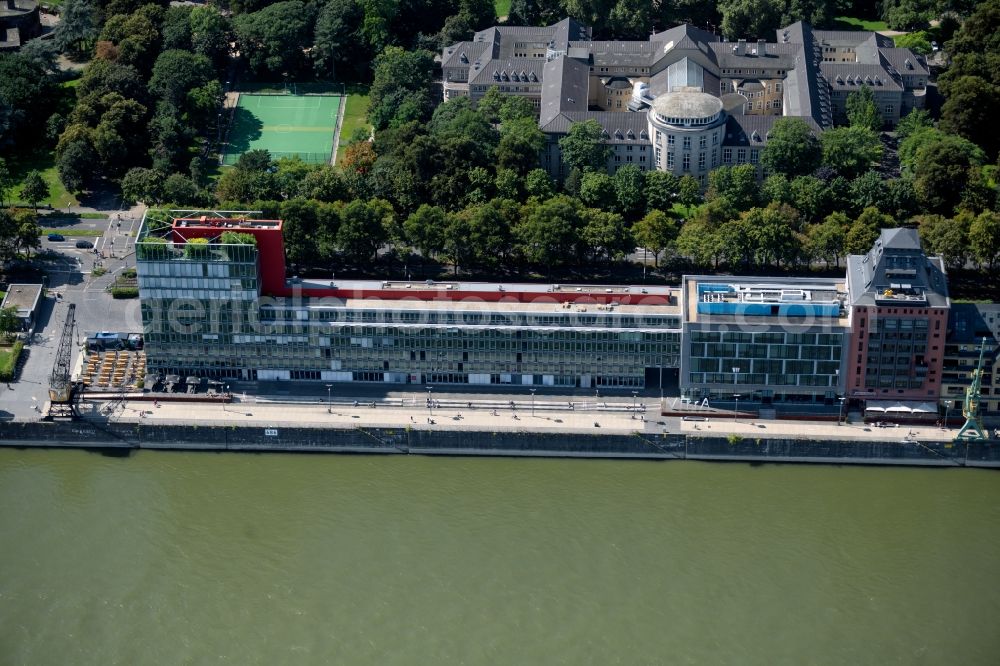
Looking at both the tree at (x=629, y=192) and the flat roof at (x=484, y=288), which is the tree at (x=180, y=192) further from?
the tree at (x=629, y=192)

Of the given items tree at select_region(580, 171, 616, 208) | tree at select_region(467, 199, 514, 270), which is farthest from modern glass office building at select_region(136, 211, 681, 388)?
tree at select_region(580, 171, 616, 208)

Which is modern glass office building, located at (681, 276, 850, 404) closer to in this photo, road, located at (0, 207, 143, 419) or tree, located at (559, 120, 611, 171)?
tree, located at (559, 120, 611, 171)

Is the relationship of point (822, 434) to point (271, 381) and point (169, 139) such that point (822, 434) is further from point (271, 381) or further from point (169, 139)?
point (169, 139)

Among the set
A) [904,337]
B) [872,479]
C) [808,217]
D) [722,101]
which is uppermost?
[722,101]

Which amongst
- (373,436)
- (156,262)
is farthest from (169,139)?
(373,436)

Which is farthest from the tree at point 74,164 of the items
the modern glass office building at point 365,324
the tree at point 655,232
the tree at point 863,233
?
the tree at point 863,233

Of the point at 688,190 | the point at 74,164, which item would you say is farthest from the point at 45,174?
the point at 688,190
